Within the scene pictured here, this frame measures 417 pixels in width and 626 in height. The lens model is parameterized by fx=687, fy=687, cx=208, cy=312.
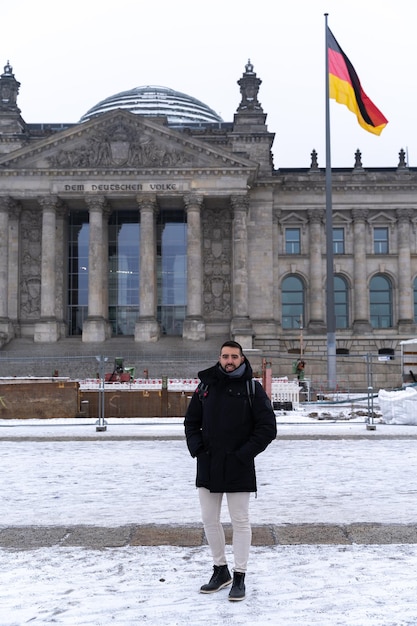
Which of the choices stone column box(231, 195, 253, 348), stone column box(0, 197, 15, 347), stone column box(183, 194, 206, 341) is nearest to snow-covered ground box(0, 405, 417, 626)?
stone column box(183, 194, 206, 341)

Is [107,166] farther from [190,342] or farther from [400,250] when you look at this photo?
[400,250]

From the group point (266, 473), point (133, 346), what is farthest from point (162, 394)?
point (133, 346)

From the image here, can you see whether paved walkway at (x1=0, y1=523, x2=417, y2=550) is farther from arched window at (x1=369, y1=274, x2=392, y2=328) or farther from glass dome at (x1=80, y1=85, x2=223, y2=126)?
glass dome at (x1=80, y1=85, x2=223, y2=126)

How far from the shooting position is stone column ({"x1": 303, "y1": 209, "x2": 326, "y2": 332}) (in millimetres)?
58138

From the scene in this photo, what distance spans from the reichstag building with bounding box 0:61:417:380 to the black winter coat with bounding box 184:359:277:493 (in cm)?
4517

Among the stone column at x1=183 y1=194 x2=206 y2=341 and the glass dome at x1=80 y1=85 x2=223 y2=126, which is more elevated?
the glass dome at x1=80 y1=85 x2=223 y2=126

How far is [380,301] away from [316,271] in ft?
20.9

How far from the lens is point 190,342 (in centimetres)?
5144

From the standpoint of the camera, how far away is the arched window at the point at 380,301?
59.7m

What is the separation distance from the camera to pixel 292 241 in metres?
60.2

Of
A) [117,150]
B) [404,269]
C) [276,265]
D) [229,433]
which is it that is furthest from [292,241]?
[229,433]

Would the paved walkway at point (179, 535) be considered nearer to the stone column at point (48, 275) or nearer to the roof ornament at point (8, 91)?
the stone column at point (48, 275)

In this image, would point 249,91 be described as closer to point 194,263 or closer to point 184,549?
point 194,263

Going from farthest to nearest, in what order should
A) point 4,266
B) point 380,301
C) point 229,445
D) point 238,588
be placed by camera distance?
point 380,301 → point 4,266 → point 229,445 → point 238,588
